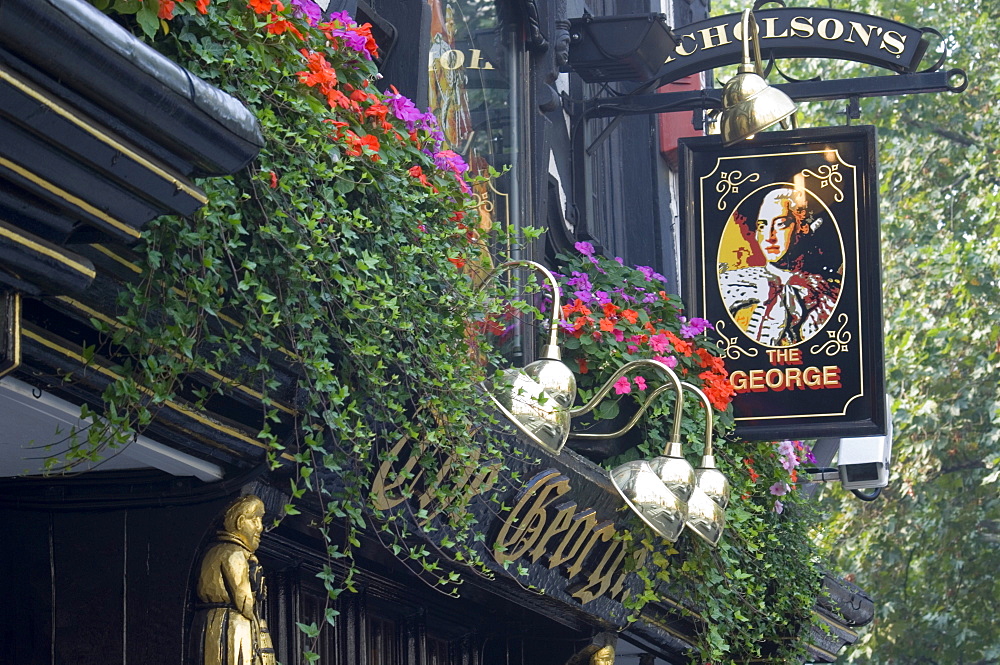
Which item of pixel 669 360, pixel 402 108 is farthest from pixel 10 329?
pixel 669 360

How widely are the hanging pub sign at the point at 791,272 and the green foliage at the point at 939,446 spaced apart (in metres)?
12.2

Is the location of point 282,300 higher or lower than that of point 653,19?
lower

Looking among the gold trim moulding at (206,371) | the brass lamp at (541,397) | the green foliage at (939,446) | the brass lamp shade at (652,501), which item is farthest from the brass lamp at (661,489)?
the green foliage at (939,446)

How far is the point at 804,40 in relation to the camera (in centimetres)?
1123

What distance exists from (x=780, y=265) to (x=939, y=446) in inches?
556

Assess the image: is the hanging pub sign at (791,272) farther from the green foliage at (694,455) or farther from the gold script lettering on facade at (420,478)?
the gold script lettering on facade at (420,478)

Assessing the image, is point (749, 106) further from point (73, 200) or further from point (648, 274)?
point (73, 200)

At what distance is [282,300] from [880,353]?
5.39 m

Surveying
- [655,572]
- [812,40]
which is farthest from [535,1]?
[655,572]

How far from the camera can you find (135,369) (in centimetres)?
509

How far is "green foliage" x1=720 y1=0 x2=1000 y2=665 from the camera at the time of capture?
907 inches

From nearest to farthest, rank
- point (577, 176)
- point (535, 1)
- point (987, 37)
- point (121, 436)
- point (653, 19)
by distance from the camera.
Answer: point (121, 436), point (535, 1), point (653, 19), point (577, 176), point (987, 37)

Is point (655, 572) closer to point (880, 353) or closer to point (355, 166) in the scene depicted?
point (880, 353)

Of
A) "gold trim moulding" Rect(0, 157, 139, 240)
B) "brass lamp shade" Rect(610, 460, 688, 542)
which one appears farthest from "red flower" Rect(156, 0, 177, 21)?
"brass lamp shade" Rect(610, 460, 688, 542)
